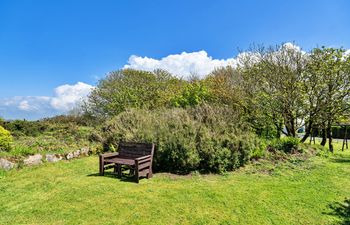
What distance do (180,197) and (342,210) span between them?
3162 mm

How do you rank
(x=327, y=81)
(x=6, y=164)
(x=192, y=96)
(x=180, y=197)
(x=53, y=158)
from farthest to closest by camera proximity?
(x=192, y=96), (x=327, y=81), (x=53, y=158), (x=6, y=164), (x=180, y=197)

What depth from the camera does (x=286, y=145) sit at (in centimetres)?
902

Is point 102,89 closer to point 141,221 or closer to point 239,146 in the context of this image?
point 239,146

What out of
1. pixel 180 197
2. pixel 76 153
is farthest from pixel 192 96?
pixel 180 197

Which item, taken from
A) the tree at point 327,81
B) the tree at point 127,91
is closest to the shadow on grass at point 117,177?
the tree at point 327,81

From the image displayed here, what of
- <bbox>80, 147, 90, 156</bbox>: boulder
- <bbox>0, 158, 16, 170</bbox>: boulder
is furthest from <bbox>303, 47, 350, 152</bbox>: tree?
<bbox>0, 158, 16, 170</bbox>: boulder

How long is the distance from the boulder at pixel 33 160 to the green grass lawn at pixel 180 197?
3.04 feet

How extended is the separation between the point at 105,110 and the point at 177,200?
13679mm

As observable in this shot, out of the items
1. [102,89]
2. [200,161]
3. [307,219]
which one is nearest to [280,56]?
[200,161]

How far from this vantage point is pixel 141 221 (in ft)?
13.4

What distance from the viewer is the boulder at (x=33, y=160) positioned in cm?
815

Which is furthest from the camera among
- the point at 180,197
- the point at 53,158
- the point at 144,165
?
the point at 53,158

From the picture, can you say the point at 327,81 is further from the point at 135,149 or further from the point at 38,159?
the point at 38,159

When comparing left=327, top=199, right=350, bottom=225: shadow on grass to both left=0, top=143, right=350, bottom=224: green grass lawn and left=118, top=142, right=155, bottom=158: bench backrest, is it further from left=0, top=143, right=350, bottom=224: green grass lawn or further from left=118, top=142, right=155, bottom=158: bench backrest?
left=118, top=142, right=155, bottom=158: bench backrest
